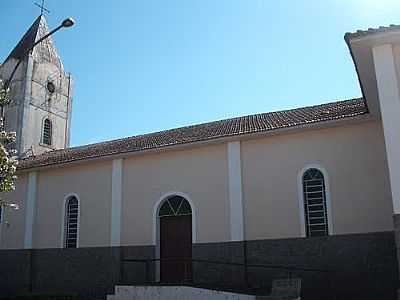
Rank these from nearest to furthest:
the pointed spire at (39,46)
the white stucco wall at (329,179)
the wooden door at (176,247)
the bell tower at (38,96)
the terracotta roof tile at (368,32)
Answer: the terracotta roof tile at (368,32) < the white stucco wall at (329,179) < the wooden door at (176,247) < the bell tower at (38,96) < the pointed spire at (39,46)

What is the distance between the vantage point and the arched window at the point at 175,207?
17.5 metres

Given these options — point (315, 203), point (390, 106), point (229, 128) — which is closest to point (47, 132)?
point (229, 128)

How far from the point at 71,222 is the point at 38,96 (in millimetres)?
10645

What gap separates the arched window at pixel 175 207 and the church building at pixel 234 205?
48 mm

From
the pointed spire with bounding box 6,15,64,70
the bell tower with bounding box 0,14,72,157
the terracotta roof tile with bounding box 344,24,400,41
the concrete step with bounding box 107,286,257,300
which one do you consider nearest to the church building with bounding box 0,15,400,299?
the terracotta roof tile with bounding box 344,24,400,41

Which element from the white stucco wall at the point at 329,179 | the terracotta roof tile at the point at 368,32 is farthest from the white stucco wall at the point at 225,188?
the terracotta roof tile at the point at 368,32

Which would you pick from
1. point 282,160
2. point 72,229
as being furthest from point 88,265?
point 282,160

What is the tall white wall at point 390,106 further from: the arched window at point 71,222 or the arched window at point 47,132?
the arched window at point 47,132

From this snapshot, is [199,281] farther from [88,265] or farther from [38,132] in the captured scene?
[38,132]

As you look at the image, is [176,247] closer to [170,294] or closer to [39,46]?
[170,294]

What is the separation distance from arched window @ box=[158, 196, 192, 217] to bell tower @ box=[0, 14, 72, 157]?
11966 mm

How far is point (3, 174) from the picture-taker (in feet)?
46.8

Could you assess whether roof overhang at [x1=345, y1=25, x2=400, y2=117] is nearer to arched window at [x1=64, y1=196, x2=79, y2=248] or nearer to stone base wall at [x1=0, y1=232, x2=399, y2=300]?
stone base wall at [x1=0, y1=232, x2=399, y2=300]

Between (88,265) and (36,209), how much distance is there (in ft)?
12.6
